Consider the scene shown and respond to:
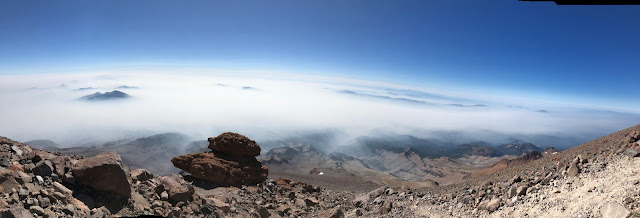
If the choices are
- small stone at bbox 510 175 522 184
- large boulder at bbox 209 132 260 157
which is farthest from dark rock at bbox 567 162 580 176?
large boulder at bbox 209 132 260 157

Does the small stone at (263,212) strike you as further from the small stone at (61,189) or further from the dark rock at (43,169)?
the dark rock at (43,169)

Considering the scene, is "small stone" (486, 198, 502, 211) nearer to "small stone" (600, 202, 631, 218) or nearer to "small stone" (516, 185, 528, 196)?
"small stone" (516, 185, 528, 196)

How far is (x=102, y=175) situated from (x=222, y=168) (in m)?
16.0

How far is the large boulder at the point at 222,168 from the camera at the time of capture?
2530 centimetres

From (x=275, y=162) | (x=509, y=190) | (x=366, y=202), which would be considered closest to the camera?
(x=509, y=190)

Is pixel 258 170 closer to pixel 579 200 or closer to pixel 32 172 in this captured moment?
pixel 32 172

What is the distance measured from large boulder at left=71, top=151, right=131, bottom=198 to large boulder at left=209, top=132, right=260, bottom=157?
1868 centimetres

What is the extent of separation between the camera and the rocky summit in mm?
25359

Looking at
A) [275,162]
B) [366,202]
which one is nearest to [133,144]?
[275,162]

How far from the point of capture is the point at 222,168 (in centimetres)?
2592

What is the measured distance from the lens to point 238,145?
29.5 meters

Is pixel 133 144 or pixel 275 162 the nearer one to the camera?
pixel 275 162

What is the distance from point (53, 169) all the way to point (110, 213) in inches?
97.7

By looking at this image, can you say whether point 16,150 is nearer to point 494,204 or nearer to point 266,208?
point 266,208
